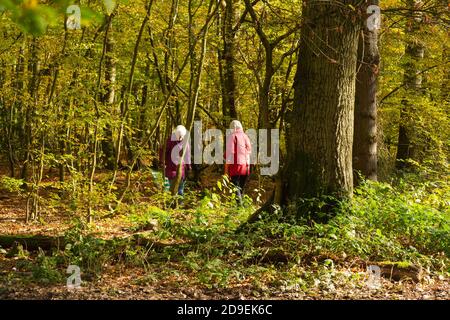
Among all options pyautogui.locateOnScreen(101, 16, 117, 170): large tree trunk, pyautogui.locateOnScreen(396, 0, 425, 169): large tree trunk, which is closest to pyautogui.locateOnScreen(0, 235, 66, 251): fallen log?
pyautogui.locateOnScreen(101, 16, 117, 170): large tree trunk

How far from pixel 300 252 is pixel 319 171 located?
3.62ft

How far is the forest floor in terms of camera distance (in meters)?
4.59

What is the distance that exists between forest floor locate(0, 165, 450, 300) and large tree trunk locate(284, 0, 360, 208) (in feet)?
3.49

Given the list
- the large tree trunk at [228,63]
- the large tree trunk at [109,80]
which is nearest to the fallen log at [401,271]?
the large tree trunk at [109,80]

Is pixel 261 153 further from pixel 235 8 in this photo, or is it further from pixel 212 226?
pixel 212 226

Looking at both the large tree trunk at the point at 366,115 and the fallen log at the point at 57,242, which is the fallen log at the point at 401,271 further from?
the large tree trunk at the point at 366,115

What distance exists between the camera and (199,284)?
489 centimetres

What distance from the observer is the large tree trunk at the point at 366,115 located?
328 inches

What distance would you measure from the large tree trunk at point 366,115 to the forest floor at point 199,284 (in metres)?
3.26

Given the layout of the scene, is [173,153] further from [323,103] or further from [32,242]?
[323,103]

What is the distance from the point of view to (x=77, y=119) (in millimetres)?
8055

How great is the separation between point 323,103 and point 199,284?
257 cm

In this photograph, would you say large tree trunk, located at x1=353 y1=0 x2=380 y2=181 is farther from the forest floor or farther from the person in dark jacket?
the person in dark jacket
